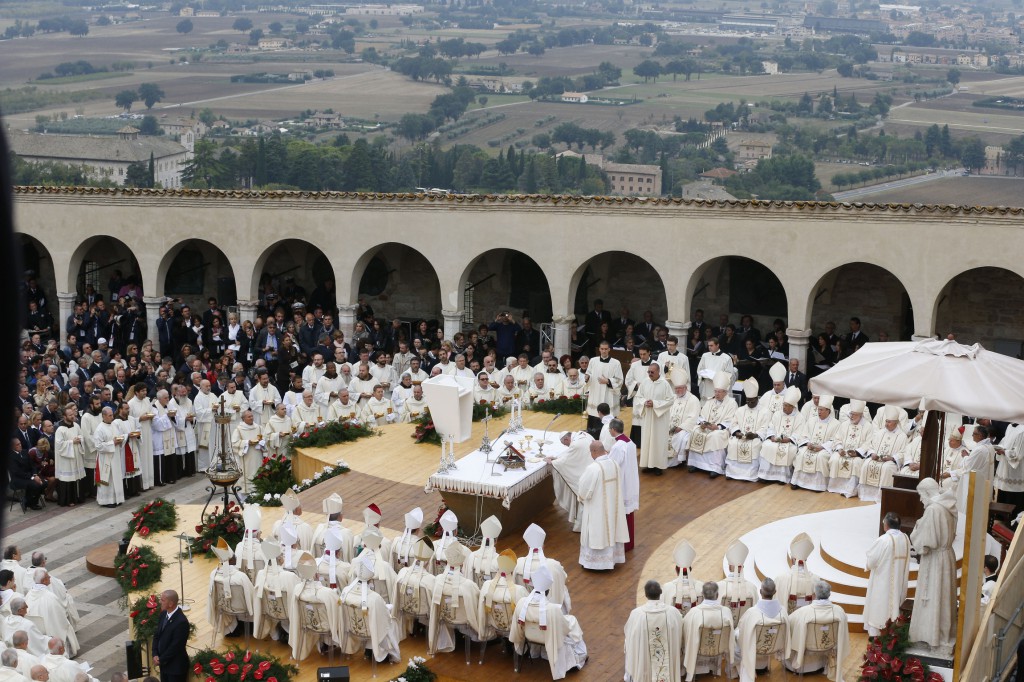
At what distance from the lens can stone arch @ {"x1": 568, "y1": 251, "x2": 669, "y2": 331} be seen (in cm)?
2556

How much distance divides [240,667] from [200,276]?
1801 cm

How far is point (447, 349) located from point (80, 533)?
6692 mm

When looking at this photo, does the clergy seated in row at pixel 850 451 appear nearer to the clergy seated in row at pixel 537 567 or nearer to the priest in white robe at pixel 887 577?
the priest in white robe at pixel 887 577

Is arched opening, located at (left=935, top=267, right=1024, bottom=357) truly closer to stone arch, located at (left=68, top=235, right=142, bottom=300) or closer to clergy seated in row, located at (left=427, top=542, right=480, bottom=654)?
clergy seated in row, located at (left=427, top=542, right=480, bottom=654)

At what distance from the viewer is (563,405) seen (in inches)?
784

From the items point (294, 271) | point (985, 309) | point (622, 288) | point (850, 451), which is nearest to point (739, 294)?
point (622, 288)

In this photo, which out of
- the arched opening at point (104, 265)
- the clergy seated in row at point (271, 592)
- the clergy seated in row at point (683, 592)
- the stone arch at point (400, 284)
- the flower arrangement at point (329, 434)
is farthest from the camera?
the arched opening at point (104, 265)

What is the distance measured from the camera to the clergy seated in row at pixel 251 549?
1288 cm

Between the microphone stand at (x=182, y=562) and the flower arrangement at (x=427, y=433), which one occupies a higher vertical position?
the flower arrangement at (x=427, y=433)

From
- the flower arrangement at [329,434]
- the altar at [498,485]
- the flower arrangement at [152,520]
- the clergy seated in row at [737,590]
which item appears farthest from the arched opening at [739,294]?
the clergy seated in row at [737,590]

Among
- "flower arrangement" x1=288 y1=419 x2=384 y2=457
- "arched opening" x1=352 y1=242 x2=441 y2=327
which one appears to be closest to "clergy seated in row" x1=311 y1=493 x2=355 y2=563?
"flower arrangement" x1=288 y1=419 x2=384 y2=457

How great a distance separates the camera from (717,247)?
2280 centimetres

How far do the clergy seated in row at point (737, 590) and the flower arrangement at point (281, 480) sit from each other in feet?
23.4

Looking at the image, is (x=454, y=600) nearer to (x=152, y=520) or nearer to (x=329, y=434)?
(x=152, y=520)
